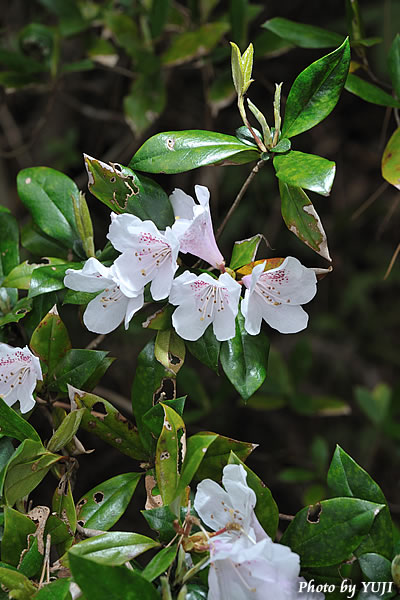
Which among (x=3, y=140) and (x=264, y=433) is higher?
(x=3, y=140)

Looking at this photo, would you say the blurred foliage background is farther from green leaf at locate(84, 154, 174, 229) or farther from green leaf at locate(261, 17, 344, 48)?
green leaf at locate(84, 154, 174, 229)

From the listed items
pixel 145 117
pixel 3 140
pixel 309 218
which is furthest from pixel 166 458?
pixel 3 140

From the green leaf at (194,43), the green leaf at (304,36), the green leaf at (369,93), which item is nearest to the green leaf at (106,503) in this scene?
the green leaf at (369,93)

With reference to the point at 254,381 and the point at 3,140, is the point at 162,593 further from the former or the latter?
the point at 3,140

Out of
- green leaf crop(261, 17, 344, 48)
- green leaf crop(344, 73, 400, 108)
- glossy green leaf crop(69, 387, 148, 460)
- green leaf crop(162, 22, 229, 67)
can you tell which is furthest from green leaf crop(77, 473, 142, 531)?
green leaf crop(162, 22, 229, 67)

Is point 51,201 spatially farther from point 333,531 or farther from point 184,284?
point 333,531

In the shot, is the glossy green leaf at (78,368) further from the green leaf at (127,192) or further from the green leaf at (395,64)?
the green leaf at (395,64)
